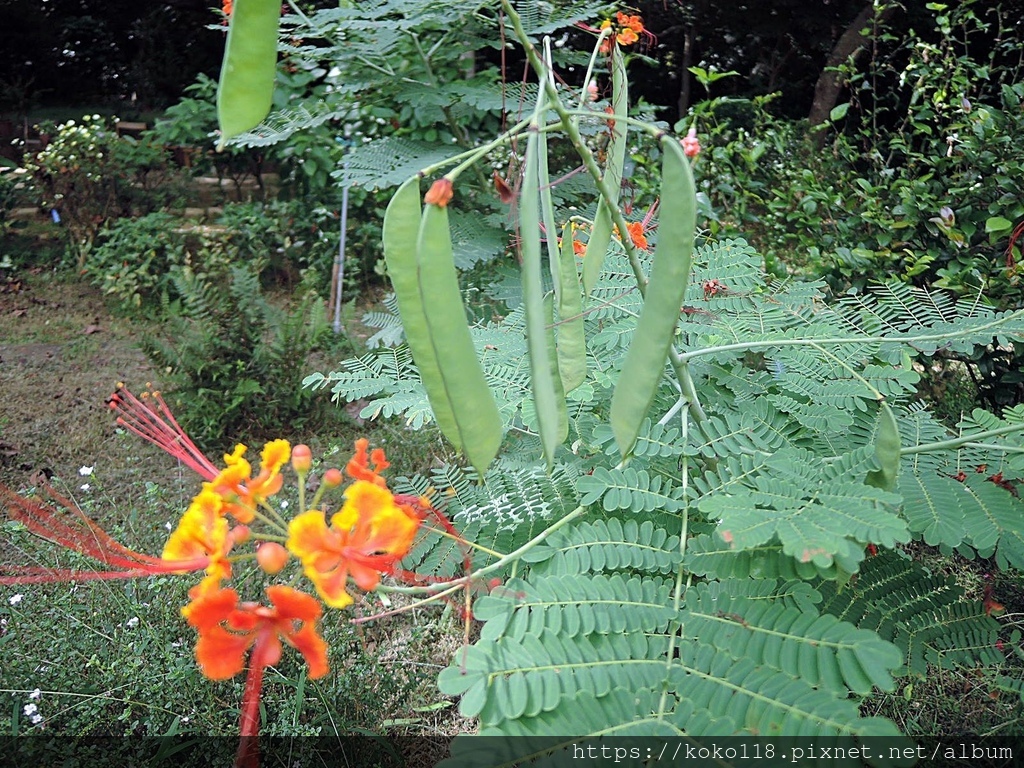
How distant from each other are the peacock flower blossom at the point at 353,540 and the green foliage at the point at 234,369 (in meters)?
2.19

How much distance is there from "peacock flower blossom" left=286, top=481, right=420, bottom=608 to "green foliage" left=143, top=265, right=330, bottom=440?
2.19 meters

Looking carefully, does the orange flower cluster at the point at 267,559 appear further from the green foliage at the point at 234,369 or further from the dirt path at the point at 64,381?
the green foliage at the point at 234,369

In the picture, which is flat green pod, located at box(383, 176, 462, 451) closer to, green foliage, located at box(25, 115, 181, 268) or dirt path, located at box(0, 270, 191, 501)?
dirt path, located at box(0, 270, 191, 501)

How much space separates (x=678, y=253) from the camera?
0.79 meters

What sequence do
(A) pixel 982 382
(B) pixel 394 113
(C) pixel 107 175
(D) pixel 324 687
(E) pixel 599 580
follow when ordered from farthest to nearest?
(C) pixel 107 175 → (B) pixel 394 113 → (A) pixel 982 382 → (D) pixel 324 687 → (E) pixel 599 580

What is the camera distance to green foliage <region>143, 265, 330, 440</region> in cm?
299

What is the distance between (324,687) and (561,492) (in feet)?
2.51

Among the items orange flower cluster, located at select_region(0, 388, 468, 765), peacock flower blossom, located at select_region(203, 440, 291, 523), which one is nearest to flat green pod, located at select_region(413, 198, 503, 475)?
orange flower cluster, located at select_region(0, 388, 468, 765)

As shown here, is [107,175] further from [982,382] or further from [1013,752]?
[1013,752]

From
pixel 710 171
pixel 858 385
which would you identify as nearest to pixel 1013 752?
pixel 858 385

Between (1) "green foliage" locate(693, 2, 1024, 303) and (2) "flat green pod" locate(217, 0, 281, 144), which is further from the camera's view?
(1) "green foliage" locate(693, 2, 1024, 303)

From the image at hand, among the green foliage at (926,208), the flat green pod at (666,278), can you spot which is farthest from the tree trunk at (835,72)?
the flat green pod at (666,278)

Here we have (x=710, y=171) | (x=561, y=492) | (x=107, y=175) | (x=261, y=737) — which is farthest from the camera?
(x=107, y=175)

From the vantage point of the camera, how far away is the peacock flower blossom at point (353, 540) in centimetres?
80
